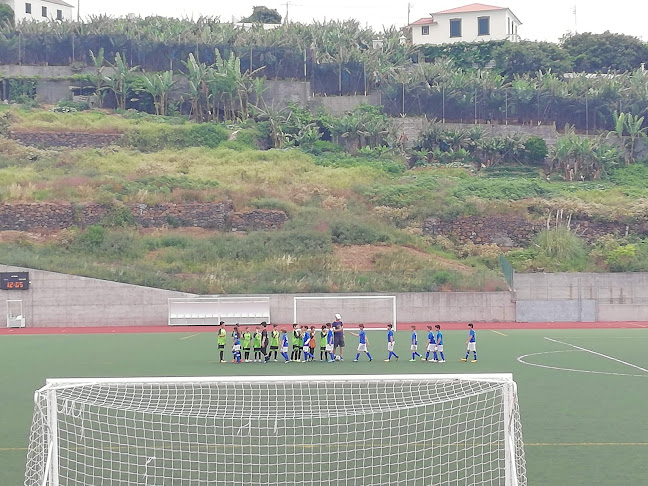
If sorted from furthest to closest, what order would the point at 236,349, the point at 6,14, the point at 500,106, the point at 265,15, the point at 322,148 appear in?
the point at 265,15 < the point at 6,14 < the point at 500,106 < the point at 322,148 < the point at 236,349

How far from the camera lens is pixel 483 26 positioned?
3066 inches

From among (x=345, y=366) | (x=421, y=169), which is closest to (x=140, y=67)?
(x=421, y=169)

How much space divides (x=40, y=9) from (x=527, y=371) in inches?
3052

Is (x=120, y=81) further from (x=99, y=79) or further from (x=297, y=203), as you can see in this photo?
(x=297, y=203)

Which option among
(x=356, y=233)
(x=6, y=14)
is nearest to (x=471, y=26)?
(x=356, y=233)

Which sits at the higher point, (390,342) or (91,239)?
(91,239)

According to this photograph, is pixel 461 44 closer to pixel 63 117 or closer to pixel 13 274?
pixel 63 117

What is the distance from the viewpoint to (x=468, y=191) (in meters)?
53.1

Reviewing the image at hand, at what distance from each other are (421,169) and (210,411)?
4513 cm

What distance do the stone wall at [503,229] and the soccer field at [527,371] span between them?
557 inches

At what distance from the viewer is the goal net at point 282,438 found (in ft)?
35.4

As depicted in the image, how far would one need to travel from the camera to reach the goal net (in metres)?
10.8

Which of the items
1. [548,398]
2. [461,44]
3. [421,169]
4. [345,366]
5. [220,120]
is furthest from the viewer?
[461,44]

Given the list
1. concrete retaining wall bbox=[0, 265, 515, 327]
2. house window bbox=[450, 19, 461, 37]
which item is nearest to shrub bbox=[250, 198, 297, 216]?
concrete retaining wall bbox=[0, 265, 515, 327]
